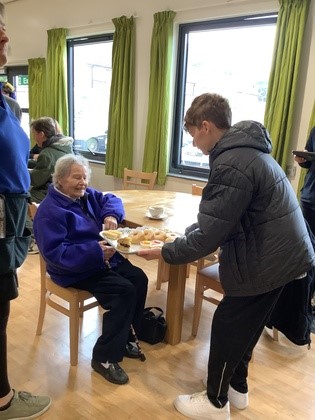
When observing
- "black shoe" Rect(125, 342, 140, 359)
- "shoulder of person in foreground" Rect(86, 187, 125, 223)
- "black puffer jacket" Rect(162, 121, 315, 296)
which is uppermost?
"black puffer jacket" Rect(162, 121, 315, 296)

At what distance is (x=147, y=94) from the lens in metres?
4.02

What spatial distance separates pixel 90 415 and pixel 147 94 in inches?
129

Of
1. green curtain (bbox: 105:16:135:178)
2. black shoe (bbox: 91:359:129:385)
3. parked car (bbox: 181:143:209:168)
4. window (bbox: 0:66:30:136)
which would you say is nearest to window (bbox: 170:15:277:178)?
parked car (bbox: 181:143:209:168)

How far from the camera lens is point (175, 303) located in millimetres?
2090

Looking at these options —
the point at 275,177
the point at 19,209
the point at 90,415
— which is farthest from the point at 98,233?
the point at 275,177

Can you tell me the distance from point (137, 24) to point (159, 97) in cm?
87

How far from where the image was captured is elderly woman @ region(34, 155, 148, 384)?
1730 millimetres

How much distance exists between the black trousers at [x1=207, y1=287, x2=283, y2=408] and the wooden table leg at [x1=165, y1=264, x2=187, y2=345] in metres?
0.59

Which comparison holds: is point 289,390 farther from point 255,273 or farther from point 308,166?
point 308,166

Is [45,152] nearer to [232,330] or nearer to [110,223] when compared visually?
[110,223]

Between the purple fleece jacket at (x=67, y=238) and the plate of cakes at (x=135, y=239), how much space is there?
0.30 ft

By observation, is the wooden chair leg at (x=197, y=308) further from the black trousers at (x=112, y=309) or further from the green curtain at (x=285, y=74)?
the green curtain at (x=285, y=74)

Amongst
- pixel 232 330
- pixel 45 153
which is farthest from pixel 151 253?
pixel 45 153

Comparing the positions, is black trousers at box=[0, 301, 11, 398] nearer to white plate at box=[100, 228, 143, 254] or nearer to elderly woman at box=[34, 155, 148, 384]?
elderly woman at box=[34, 155, 148, 384]
